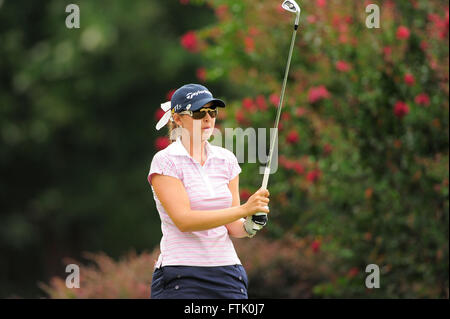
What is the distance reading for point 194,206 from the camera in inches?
134

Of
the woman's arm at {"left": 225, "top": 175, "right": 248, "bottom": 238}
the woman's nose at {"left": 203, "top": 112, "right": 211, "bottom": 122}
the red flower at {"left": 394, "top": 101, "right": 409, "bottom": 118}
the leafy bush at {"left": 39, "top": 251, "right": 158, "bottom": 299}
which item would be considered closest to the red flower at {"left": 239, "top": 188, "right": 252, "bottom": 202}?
the leafy bush at {"left": 39, "top": 251, "right": 158, "bottom": 299}

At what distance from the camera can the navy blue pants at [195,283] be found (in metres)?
3.38

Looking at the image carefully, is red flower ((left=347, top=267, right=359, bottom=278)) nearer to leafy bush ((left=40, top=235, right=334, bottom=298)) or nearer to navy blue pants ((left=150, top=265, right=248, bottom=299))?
leafy bush ((left=40, top=235, right=334, bottom=298))

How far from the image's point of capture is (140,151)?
1666cm

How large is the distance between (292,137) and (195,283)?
4.25 metres

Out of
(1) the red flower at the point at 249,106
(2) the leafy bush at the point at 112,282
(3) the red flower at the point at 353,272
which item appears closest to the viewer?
(2) the leafy bush at the point at 112,282

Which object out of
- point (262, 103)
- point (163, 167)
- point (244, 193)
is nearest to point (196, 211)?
point (163, 167)

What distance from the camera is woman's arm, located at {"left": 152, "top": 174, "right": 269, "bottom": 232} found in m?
3.27

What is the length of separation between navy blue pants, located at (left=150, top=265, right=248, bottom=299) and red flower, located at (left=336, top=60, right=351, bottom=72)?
12.9ft

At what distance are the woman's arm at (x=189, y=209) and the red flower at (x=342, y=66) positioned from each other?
395 centimetres

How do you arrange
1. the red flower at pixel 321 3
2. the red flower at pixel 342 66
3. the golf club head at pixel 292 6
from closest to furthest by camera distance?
the golf club head at pixel 292 6 → the red flower at pixel 342 66 → the red flower at pixel 321 3

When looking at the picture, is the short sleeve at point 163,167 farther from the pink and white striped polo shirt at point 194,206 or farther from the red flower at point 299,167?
the red flower at point 299,167

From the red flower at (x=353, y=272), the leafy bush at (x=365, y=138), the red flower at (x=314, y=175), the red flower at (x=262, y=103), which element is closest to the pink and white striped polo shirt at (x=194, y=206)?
Result: the leafy bush at (x=365, y=138)

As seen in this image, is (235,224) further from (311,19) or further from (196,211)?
(311,19)
